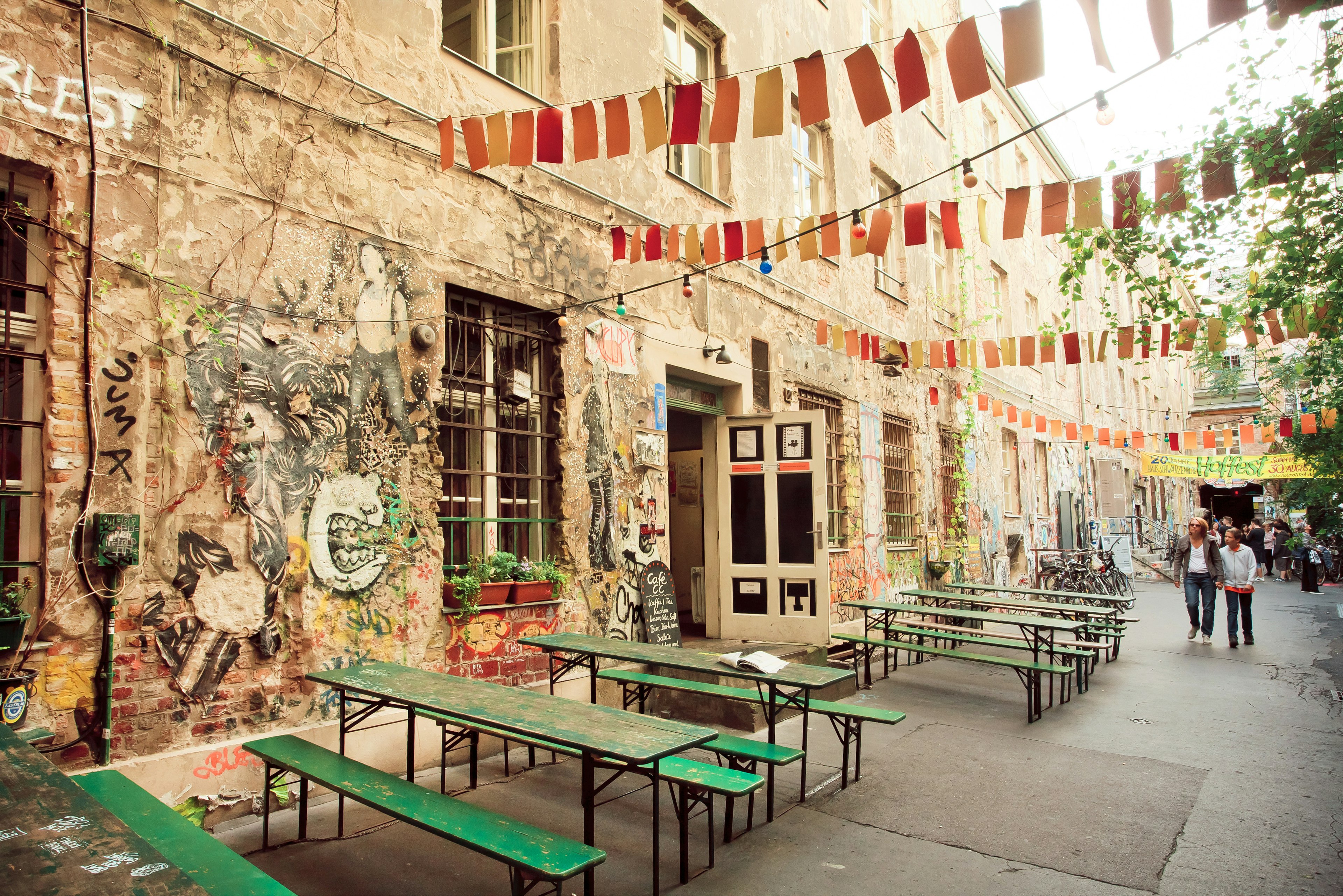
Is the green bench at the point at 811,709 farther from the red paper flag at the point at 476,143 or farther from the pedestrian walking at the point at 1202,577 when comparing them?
the pedestrian walking at the point at 1202,577

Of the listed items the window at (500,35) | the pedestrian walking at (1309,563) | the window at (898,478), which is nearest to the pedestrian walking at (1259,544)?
the pedestrian walking at (1309,563)

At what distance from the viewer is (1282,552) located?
21.8 metres

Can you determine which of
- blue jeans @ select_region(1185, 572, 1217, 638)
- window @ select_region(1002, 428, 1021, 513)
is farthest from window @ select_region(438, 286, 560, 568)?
window @ select_region(1002, 428, 1021, 513)

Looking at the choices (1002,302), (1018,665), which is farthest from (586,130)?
(1002,302)

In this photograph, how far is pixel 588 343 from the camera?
6.36 m

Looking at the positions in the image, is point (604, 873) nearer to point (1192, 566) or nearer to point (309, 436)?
point (309, 436)

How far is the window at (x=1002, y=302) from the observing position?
51.7 ft

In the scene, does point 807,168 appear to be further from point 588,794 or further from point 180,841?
point 180,841

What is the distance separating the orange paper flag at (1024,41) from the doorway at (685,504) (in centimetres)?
574

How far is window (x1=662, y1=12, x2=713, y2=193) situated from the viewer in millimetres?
7785

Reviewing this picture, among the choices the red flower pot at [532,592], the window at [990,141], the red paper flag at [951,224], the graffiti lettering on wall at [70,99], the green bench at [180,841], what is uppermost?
the window at [990,141]

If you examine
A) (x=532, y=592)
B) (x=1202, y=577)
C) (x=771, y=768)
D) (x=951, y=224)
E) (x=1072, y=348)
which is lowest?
(x=771, y=768)

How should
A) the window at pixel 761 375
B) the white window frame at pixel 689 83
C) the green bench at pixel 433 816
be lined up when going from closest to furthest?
1. the green bench at pixel 433 816
2. the white window frame at pixel 689 83
3. the window at pixel 761 375

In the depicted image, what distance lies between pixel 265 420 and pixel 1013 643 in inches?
255
